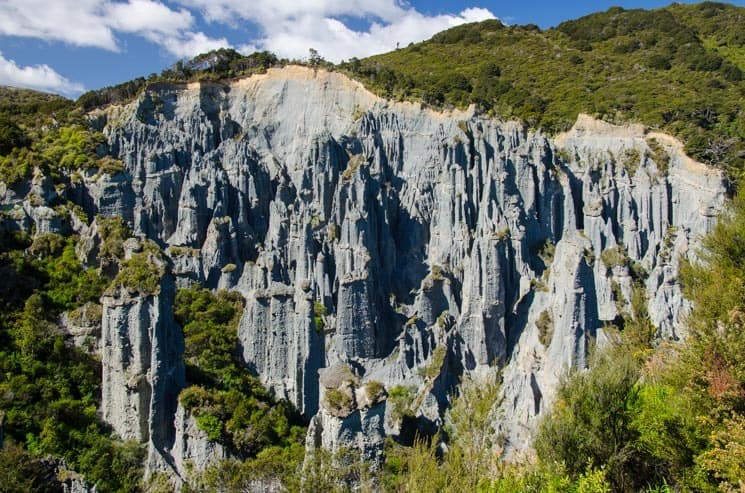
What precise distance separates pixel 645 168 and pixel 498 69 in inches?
984

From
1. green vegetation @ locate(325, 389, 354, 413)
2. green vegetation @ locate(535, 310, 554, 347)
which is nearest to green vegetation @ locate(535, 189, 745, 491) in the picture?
green vegetation @ locate(325, 389, 354, 413)

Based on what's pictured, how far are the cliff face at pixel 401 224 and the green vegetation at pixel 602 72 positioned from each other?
9.03 ft

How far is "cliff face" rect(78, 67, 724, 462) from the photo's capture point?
1091 inches

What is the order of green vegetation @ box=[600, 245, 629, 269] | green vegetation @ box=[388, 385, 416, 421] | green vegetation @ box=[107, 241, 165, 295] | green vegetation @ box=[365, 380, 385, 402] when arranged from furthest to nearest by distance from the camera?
green vegetation @ box=[600, 245, 629, 269]
green vegetation @ box=[388, 385, 416, 421]
green vegetation @ box=[107, 241, 165, 295]
green vegetation @ box=[365, 380, 385, 402]

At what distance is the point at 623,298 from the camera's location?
28859 mm

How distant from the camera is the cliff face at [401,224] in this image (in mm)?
27719

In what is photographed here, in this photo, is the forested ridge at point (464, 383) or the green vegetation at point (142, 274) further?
the green vegetation at point (142, 274)

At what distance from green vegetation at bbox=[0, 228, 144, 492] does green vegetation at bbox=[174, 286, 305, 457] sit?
117 inches

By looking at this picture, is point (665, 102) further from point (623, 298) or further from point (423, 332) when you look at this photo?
point (423, 332)

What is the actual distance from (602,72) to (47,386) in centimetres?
5361

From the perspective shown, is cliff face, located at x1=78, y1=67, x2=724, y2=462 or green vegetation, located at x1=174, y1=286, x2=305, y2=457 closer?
green vegetation, located at x1=174, y1=286, x2=305, y2=457

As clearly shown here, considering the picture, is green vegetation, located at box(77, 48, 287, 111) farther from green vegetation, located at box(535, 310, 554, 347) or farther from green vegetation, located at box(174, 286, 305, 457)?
green vegetation, located at box(535, 310, 554, 347)

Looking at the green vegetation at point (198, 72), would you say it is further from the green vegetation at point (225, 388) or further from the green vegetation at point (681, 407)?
the green vegetation at point (681, 407)

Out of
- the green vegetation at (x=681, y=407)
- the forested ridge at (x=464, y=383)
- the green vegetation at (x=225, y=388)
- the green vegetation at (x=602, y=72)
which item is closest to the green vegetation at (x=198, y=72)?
the forested ridge at (x=464, y=383)
